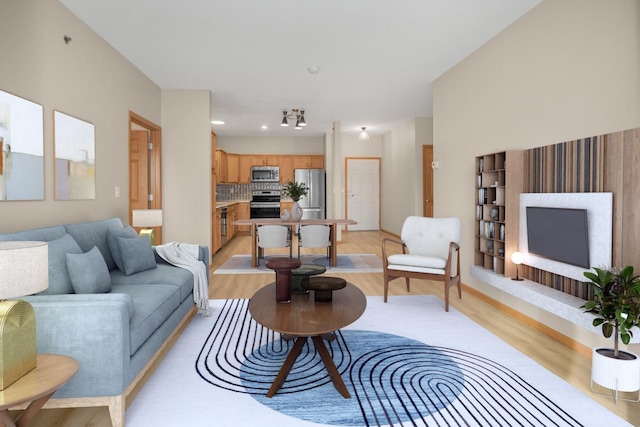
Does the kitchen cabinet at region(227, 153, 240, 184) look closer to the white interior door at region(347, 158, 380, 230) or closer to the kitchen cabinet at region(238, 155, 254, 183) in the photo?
the kitchen cabinet at region(238, 155, 254, 183)

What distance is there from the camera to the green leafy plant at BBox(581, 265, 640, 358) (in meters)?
2.09

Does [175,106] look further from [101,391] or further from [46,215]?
[101,391]

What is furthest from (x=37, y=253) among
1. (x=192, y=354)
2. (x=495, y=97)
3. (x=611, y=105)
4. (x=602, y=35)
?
(x=495, y=97)

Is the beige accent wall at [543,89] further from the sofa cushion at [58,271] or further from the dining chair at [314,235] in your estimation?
the sofa cushion at [58,271]

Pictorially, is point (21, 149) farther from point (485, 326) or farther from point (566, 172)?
point (566, 172)

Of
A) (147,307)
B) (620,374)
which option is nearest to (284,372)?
(147,307)

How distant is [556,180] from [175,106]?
17.1ft

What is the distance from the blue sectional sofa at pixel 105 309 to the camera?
189 centimetres

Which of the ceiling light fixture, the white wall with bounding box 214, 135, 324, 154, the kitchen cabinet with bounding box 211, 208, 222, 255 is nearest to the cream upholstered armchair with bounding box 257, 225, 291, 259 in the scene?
the kitchen cabinet with bounding box 211, 208, 222, 255

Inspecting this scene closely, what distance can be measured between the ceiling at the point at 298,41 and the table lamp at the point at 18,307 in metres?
2.56

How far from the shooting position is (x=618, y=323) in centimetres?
218

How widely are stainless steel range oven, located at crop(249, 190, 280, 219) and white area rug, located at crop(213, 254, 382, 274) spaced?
325 centimetres

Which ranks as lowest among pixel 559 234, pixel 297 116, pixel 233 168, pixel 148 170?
pixel 559 234

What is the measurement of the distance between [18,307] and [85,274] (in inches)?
31.7
